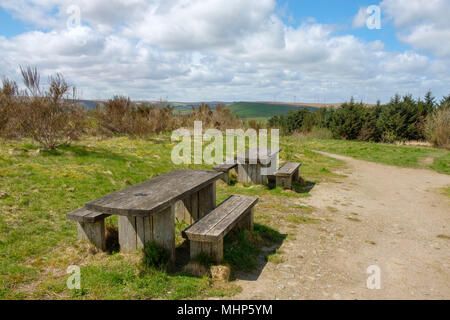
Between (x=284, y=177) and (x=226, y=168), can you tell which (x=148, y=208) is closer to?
(x=226, y=168)

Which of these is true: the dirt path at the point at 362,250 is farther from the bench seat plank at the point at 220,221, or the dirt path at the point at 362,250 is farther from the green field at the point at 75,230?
the bench seat plank at the point at 220,221

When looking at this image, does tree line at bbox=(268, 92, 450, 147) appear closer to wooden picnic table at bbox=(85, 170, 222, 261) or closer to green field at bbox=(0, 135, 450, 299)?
green field at bbox=(0, 135, 450, 299)

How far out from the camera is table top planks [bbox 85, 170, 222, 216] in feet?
10.4

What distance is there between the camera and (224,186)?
770cm

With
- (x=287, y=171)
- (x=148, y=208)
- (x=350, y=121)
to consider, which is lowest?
(x=287, y=171)

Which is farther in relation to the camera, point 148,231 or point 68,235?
point 68,235

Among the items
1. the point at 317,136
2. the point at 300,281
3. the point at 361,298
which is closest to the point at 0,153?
the point at 300,281

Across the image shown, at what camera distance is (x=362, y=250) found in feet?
14.2

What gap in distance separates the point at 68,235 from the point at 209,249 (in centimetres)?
202

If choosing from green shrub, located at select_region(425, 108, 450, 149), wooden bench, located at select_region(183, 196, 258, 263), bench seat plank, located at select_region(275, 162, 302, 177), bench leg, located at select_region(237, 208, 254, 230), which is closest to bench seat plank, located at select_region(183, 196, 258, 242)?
wooden bench, located at select_region(183, 196, 258, 263)

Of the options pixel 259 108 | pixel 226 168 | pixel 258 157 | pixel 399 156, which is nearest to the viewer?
pixel 226 168

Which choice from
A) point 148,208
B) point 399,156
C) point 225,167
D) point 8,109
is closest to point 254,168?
point 225,167

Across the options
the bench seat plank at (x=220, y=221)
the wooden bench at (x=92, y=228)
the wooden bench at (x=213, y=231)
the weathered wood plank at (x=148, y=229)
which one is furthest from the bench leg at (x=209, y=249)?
the wooden bench at (x=92, y=228)

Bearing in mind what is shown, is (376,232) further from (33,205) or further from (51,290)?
(33,205)
